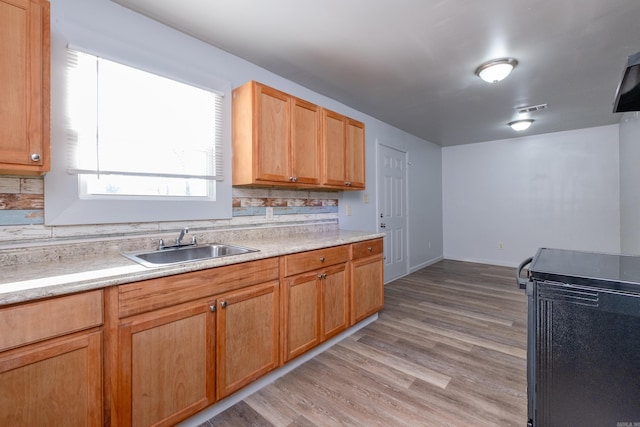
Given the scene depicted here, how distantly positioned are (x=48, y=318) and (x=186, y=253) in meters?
0.89

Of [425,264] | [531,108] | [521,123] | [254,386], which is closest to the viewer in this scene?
[254,386]

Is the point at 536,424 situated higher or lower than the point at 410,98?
lower

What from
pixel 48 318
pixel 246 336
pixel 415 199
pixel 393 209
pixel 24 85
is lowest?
pixel 246 336

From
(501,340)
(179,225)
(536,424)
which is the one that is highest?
(179,225)

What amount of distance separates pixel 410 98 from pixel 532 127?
2.62m

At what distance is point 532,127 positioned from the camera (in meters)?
4.49

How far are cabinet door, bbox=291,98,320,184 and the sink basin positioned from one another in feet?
2.55

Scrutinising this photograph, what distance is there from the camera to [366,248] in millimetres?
2656

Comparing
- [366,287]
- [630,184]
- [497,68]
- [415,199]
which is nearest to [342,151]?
[366,287]

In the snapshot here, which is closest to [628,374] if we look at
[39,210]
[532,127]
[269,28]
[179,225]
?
[179,225]

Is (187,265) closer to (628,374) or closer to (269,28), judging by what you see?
(269,28)

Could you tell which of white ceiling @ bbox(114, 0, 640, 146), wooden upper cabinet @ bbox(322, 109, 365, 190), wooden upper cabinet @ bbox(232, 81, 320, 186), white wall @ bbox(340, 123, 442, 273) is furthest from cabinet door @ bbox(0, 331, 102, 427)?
Result: white wall @ bbox(340, 123, 442, 273)

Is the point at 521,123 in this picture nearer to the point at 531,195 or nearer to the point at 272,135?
the point at 531,195

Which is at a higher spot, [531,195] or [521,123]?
[521,123]
